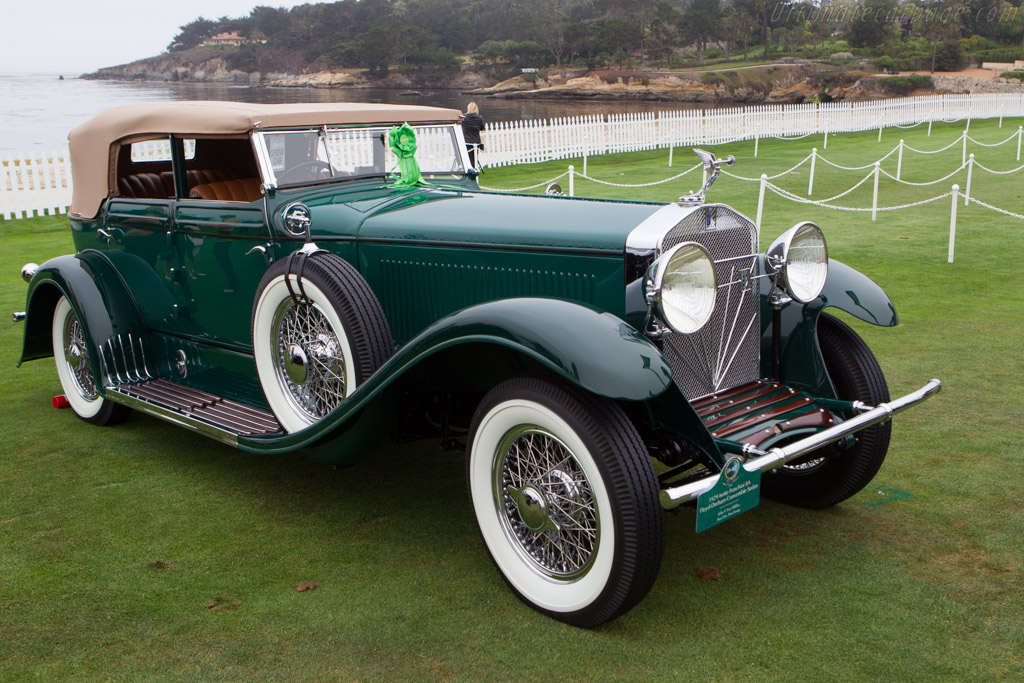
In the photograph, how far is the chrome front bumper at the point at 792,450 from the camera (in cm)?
266

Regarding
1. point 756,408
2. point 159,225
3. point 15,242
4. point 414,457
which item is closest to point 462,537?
point 414,457

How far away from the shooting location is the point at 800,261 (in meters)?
3.58

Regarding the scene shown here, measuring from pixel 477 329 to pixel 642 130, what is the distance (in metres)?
22.0

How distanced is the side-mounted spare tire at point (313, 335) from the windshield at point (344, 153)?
681 millimetres

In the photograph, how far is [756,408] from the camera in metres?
3.39

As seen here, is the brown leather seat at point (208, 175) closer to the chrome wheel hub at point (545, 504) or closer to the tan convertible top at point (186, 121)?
the tan convertible top at point (186, 121)

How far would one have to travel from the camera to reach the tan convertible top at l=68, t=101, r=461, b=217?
13.7 ft

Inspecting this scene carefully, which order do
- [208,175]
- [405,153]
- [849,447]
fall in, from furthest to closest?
[208,175] → [405,153] → [849,447]

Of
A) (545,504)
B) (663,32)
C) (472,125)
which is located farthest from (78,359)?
(663,32)

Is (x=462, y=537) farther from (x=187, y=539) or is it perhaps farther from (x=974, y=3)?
(x=974, y=3)

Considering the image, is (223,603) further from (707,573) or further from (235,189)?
(235,189)

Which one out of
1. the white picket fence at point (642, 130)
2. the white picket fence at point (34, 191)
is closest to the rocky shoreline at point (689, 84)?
the white picket fence at point (642, 130)

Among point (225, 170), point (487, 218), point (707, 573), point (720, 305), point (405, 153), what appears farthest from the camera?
point (225, 170)

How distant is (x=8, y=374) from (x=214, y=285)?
261 cm
